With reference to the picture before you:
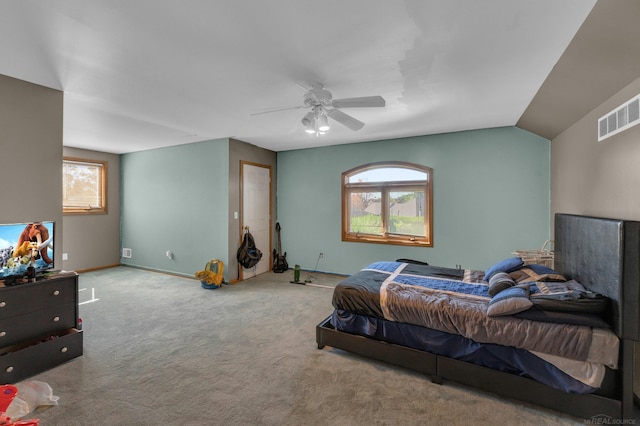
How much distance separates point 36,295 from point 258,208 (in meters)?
3.52

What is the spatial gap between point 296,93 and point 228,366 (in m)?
2.73

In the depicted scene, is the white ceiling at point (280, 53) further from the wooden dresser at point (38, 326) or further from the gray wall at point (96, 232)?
the gray wall at point (96, 232)

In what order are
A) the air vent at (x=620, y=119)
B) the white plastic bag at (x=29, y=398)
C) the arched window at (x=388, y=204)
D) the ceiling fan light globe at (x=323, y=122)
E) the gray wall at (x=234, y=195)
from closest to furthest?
1. the white plastic bag at (x=29, y=398)
2. the air vent at (x=620, y=119)
3. the ceiling fan light globe at (x=323, y=122)
4. the arched window at (x=388, y=204)
5. the gray wall at (x=234, y=195)

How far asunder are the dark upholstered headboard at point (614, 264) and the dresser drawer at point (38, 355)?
4330 millimetres

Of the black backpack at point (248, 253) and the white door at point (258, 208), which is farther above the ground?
the white door at point (258, 208)

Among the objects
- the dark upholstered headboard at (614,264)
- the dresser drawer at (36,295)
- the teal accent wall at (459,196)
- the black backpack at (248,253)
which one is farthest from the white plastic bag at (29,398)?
the teal accent wall at (459,196)

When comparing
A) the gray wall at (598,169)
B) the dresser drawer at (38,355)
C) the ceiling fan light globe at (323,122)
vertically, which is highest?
the ceiling fan light globe at (323,122)

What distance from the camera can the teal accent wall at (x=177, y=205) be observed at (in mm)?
5039

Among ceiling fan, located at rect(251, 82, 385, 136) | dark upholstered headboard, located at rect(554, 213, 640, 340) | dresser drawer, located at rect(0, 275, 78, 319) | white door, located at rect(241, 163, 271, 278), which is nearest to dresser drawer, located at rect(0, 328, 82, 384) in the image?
dresser drawer, located at rect(0, 275, 78, 319)

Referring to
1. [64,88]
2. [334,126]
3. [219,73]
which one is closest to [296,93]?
[219,73]

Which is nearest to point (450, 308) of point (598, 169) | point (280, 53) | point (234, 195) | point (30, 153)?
point (598, 169)

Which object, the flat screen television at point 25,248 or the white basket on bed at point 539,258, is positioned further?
the white basket on bed at point 539,258

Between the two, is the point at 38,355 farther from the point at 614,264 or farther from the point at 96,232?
the point at 614,264

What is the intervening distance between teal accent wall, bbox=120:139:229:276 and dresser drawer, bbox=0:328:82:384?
96.8 inches
